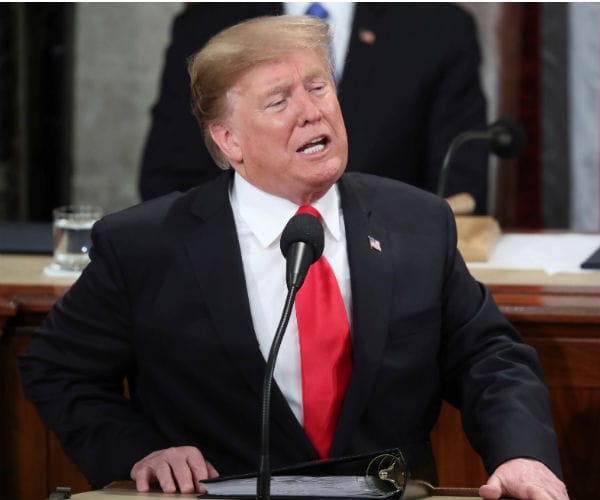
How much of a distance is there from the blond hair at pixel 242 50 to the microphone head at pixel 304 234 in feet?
1.49

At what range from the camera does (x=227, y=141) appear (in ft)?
7.64

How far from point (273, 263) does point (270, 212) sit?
84 millimetres

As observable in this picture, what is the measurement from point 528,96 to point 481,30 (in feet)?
0.94

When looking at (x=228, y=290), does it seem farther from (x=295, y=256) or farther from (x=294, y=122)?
(x=295, y=256)

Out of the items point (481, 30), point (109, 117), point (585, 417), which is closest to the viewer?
point (585, 417)

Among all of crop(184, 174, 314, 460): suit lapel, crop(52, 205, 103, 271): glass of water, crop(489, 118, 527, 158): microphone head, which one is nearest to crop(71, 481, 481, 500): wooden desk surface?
crop(184, 174, 314, 460): suit lapel

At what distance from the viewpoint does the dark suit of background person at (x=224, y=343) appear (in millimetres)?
2271

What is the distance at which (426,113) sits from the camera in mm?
3740

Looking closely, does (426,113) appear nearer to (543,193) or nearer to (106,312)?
(543,193)

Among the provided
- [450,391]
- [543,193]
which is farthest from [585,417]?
[543,193]

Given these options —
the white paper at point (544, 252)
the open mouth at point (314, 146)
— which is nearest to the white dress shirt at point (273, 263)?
the open mouth at point (314, 146)

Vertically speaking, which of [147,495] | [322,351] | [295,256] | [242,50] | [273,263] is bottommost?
[147,495]

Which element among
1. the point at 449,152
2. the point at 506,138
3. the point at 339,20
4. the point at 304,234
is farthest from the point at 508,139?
the point at 304,234

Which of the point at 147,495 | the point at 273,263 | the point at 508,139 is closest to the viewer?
the point at 147,495
